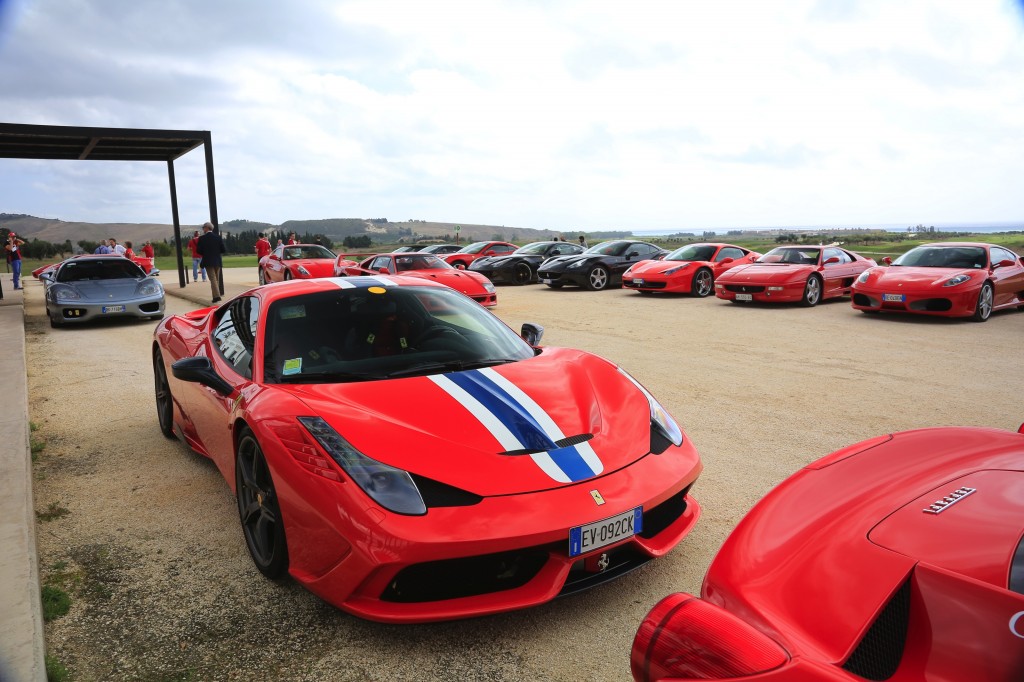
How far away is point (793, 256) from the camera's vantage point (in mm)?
14062

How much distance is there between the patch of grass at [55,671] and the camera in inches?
87.9

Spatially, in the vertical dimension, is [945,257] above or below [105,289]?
above

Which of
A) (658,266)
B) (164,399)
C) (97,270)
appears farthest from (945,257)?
(97,270)

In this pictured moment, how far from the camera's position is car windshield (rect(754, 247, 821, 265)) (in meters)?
13.8

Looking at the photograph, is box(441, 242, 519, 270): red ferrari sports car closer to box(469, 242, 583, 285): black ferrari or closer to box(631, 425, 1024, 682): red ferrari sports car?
box(469, 242, 583, 285): black ferrari

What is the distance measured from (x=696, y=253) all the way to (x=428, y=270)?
6248mm

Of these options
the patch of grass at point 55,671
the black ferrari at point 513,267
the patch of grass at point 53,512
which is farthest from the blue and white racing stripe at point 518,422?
the black ferrari at point 513,267

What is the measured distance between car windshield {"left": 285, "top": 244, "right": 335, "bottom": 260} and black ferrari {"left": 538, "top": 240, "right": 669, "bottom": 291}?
6403mm

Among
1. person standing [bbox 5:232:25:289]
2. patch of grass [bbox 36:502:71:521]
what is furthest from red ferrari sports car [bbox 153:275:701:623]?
person standing [bbox 5:232:25:289]

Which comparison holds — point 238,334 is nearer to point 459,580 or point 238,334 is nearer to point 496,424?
point 496,424

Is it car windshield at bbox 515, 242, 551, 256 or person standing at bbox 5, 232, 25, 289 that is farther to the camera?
car windshield at bbox 515, 242, 551, 256

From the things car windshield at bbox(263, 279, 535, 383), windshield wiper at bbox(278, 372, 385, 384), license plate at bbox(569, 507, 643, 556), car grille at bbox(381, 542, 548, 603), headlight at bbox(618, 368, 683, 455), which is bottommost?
car grille at bbox(381, 542, 548, 603)

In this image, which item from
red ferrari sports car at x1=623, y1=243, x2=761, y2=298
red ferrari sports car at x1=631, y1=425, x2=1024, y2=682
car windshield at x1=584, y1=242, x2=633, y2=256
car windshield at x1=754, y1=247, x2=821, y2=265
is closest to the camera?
red ferrari sports car at x1=631, y1=425, x2=1024, y2=682

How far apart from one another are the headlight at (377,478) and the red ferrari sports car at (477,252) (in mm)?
21429
